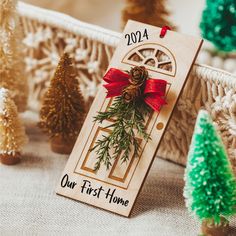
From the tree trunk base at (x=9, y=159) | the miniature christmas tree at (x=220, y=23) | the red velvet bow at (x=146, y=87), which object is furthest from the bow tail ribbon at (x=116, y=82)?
the miniature christmas tree at (x=220, y=23)

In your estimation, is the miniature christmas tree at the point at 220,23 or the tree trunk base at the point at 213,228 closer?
the tree trunk base at the point at 213,228

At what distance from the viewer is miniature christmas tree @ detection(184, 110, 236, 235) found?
0.78 m

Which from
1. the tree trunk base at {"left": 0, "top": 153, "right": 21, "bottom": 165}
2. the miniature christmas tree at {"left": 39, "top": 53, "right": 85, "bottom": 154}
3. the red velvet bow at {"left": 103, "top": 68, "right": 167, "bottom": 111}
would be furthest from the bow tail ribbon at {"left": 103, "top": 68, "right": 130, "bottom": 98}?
the tree trunk base at {"left": 0, "top": 153, "right": 21, "bottom": 165}

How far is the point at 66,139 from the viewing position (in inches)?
41.9

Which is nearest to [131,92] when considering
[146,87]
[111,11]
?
[146,87]

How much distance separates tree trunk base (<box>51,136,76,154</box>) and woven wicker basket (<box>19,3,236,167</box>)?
11cm

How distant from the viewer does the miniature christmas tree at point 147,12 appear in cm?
118

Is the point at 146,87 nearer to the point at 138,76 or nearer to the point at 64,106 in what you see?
the point at 138,76

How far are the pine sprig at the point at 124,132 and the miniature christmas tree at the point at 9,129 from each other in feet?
0.53

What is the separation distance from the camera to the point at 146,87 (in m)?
0.92

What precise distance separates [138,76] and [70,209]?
241mm

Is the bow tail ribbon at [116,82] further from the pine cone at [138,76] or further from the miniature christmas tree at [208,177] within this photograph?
the miniature christmas tree at [208,177]

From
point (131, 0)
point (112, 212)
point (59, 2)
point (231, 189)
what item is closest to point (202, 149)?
point (231, 189)

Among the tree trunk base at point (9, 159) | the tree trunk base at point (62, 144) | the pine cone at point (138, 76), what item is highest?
the pine cone at point (138, 76)
